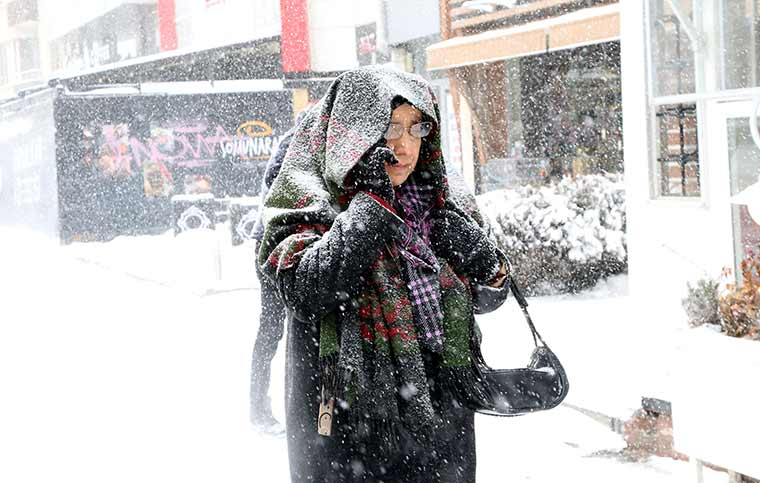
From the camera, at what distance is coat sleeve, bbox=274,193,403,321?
8.55 ft

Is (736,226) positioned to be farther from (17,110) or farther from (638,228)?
(17,110)

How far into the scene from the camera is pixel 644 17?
18.8ft

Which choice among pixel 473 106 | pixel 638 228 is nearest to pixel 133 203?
pixel 473 106

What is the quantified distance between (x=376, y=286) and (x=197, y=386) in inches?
179

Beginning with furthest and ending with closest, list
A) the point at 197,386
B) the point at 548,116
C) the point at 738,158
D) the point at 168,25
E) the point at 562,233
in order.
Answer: the point at 168,25 < the point at 548,116 < the point at 562,233 < the point at 197,386 < the point at 738,158

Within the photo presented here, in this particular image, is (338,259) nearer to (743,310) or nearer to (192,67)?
(743,310)

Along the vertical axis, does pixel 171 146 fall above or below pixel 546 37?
below

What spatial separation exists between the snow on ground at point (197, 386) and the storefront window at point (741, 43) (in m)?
1.40

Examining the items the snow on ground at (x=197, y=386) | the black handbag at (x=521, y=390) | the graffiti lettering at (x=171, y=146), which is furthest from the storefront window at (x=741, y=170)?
the graffiti lettering at (x=171, y=146)

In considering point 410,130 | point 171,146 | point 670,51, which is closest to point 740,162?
point 670,51

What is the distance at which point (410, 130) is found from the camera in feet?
9.05

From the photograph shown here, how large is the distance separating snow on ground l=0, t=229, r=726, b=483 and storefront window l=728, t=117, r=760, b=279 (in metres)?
0.61

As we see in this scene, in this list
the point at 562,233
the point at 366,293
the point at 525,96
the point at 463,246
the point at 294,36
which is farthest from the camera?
the point at 294,36

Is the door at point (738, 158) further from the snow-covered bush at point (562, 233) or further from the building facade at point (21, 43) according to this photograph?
the building facade at point (21, 43)
